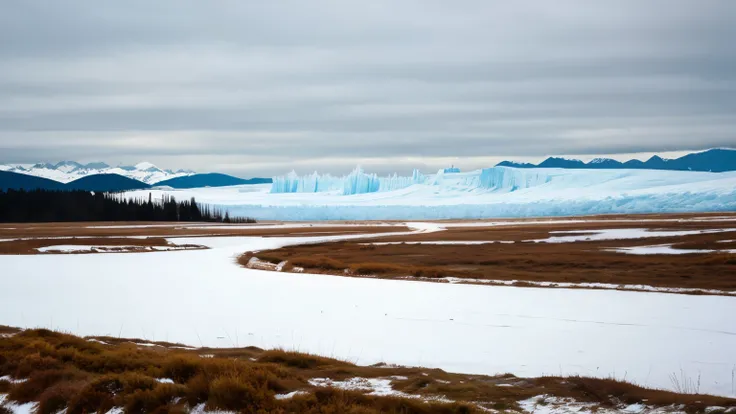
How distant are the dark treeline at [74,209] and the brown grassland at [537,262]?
3394 inches

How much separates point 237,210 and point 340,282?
154 meters

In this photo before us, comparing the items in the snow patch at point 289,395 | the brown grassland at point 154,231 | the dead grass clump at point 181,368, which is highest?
the dead grass clump at point 181,368

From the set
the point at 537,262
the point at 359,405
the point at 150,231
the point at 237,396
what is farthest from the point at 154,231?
the point at 359,405

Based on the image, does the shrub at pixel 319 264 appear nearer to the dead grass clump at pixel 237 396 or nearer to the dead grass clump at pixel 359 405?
the dead grass clump at pixel 237 396

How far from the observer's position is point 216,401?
1061 centimetres

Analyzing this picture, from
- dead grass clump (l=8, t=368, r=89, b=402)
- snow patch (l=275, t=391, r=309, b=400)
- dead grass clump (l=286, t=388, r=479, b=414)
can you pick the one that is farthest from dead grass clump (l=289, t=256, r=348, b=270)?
dead grass clump (l=286, t=388, r=479, b=414)

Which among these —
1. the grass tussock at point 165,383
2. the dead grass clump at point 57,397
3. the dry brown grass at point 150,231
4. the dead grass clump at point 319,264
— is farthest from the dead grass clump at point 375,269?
the dry brown grass at point 150,231

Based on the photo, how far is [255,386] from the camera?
36.4 feet

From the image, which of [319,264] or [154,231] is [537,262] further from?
[154,231]

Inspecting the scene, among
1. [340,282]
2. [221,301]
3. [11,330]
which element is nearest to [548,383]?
[11,330]

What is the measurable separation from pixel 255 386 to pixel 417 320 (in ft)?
29.7

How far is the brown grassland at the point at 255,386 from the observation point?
10453mm

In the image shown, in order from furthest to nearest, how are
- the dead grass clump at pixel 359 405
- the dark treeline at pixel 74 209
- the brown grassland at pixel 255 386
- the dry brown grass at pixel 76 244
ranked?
the dark treeline at pixel 74 209, the dry brown grass at pixel 76 244, the brown grassland at pixel 255 386, the dead grass clump at pixel 359 405

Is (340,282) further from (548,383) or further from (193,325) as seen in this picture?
(548,383)
